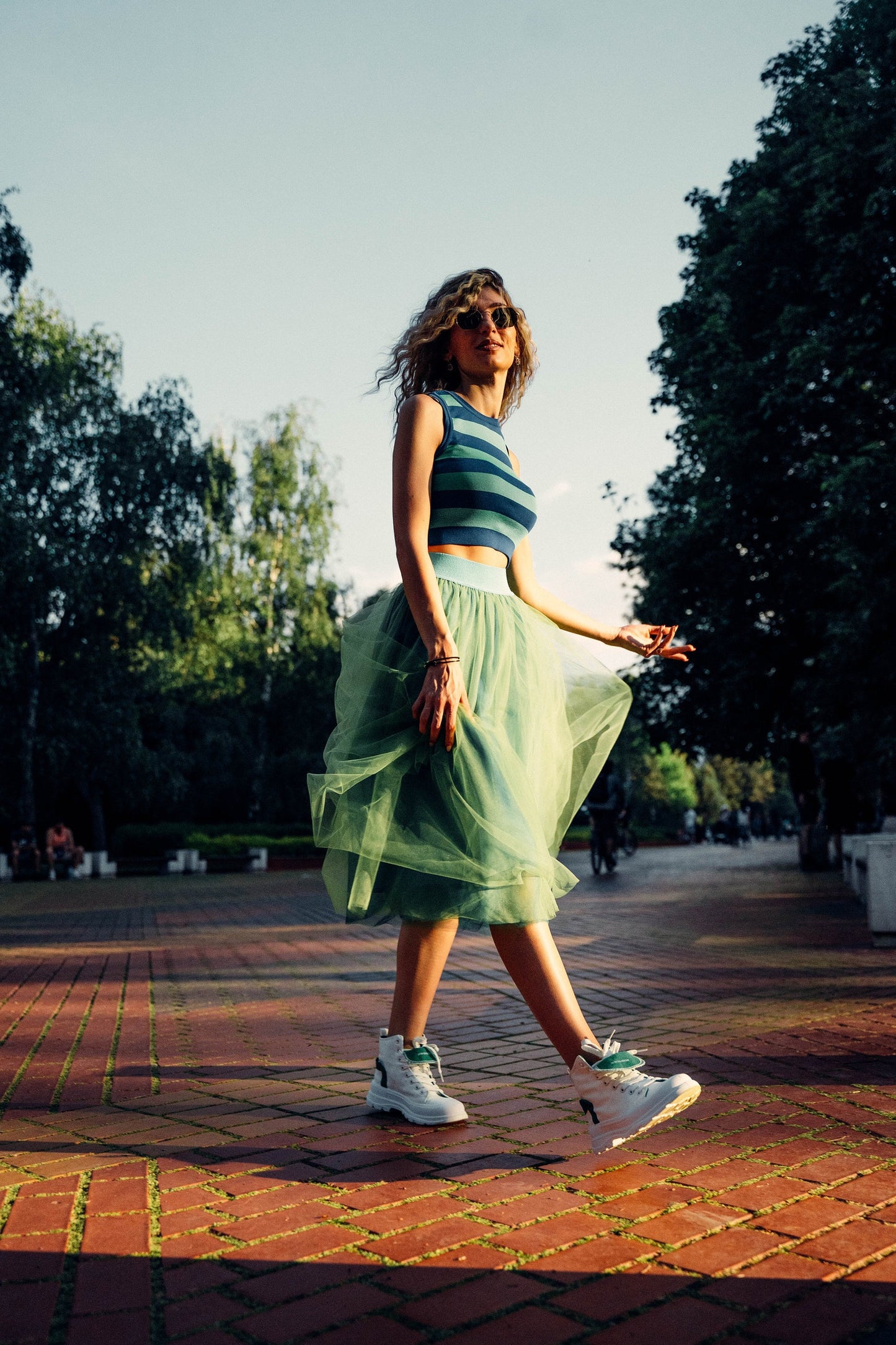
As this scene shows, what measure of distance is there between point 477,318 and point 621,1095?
2153mm

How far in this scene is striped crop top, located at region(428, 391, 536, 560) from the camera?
3.18 meters

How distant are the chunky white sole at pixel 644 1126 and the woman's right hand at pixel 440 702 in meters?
1.00

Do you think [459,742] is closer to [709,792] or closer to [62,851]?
[62,851]

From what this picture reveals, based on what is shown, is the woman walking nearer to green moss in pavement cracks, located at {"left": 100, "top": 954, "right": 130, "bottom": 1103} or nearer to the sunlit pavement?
the sunlit pavement

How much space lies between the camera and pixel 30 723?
27844 mm

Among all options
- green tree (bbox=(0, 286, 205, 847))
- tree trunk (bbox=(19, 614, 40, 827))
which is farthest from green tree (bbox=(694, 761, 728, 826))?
tree trunk (bbox=(19, 614, 40, 827))

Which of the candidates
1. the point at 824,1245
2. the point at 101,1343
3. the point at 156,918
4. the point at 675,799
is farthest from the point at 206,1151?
the point at 675,799

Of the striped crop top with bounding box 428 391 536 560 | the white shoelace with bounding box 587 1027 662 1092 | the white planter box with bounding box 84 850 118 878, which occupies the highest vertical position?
the striped crop top with bounding box 428 391 536 560

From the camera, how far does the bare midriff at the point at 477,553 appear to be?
127 inches

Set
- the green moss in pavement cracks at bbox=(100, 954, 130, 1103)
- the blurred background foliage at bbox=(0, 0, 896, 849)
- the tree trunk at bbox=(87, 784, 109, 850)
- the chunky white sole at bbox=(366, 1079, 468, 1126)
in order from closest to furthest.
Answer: the chunky white sole at bbox=(366, 1079, 468, 1126)
the green moss in pavement cracks at bbox=(100, 954, 130, 1103)
the blurred background foliage at bbox=(0, 0, 896, 849)
the tree trunk at bbox=(87, 784, 109, 850)

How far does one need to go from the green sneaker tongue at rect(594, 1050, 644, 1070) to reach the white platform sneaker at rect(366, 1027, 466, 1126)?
0.53m

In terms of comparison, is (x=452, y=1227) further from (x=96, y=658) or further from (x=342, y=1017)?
(x=96, y=658)

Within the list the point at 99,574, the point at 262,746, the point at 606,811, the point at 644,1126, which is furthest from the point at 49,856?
the point at 644,1126

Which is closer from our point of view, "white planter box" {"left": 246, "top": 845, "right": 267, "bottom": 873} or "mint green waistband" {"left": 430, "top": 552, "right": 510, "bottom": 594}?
"mint green waistband" {"left": 430, "top": 552, "right": 510, "bottom": 594}
